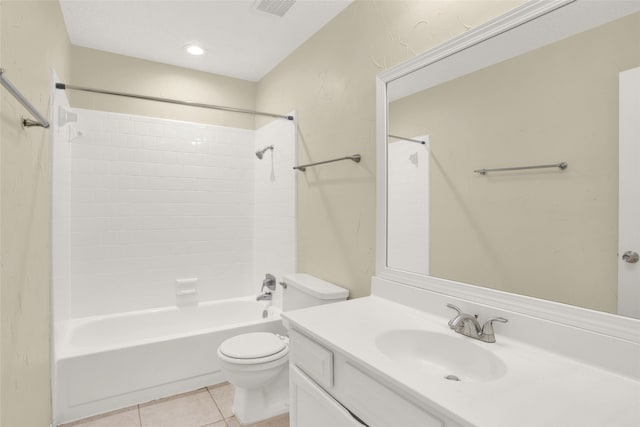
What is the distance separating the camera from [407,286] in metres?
1.59

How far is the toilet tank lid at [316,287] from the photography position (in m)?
1.97

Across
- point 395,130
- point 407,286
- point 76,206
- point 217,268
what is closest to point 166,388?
point 217,268

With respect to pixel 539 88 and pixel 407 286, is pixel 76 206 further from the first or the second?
pixel 539 88

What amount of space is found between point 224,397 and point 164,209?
161 cm

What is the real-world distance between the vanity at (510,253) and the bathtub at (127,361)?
1.20 metres

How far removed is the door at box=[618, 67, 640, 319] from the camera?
945mm

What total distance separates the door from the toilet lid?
161cm

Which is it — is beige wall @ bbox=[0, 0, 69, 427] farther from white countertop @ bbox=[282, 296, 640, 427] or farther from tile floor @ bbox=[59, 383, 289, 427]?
white countertop @ bbox=[282, 296, 640, 427]

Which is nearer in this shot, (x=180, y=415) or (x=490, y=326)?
(x=490, y=326)

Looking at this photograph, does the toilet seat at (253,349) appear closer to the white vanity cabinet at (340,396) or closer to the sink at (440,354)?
the white vanity cabinet at (340,396)

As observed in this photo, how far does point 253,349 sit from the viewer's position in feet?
6.51

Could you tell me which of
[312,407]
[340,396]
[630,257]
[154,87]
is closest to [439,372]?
[340,396]

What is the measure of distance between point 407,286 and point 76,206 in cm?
256

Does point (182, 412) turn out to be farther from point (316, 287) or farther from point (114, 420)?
point (316, 287)
